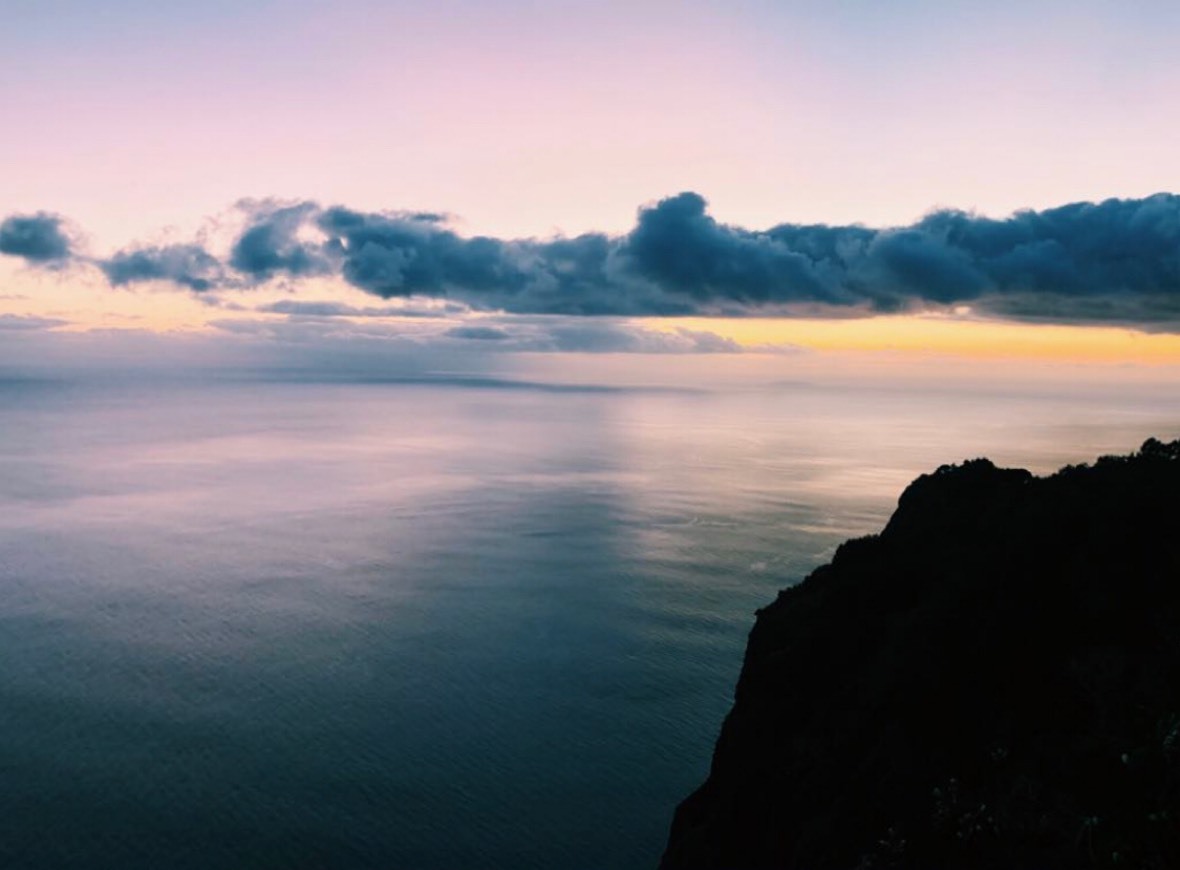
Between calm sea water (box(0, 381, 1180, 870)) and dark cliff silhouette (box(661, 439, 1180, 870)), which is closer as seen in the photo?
dark cliff silhouette (box(661, 439, 1180, 870))

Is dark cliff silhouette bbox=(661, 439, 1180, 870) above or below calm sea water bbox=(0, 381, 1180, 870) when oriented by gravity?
above

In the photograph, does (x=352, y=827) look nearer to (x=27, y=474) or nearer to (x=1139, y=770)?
(x=1139, y=770)

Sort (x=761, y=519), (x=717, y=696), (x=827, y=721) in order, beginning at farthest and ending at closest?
(x=761, y=519)
(x=717, y=696)
(x=827, y=721)

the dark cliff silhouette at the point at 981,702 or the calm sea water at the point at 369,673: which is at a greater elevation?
the dark cliff silhouette at the point at 981,702

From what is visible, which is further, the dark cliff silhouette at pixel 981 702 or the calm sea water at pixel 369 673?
the calm sea water at pixel 369 673

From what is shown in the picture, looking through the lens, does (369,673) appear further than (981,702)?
Yes

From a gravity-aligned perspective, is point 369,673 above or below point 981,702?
below

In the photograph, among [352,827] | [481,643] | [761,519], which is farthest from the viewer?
[761,519]

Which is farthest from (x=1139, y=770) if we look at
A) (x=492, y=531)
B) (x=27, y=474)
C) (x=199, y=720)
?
(x=27, y=474)
